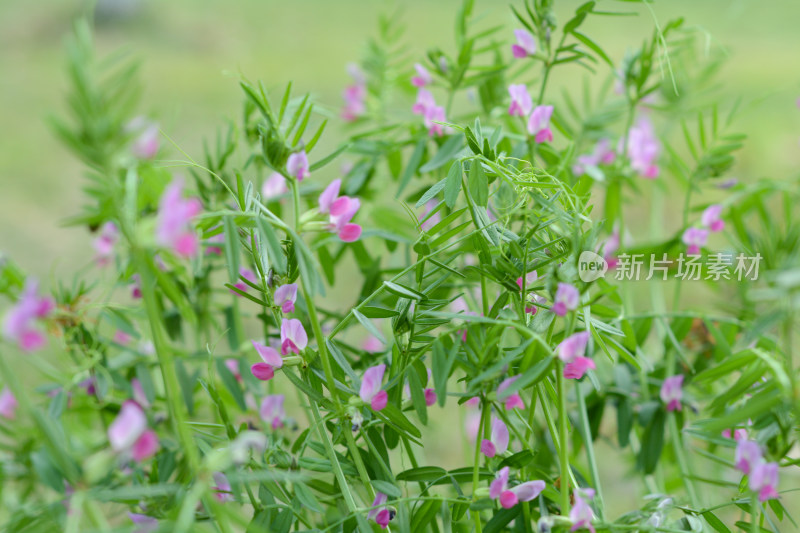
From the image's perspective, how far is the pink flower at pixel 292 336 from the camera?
0.42 meters

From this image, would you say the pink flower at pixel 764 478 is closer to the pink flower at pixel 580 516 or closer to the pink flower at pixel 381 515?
the pink flower at pixel 580 516

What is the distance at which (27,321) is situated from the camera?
0.28 m

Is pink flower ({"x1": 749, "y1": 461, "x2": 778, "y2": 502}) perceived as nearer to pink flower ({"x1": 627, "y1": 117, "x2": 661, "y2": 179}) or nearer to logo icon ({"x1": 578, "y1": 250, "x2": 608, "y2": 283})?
logo icon ({"x1": 578, "y1": 250, "x2": 608, "y2": 283})

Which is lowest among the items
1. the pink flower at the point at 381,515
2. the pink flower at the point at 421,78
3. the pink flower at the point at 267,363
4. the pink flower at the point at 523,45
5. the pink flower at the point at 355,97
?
the pink flower at the point at 381,515

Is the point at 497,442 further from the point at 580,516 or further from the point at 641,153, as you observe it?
the point at 641,153

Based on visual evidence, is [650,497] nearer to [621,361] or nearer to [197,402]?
[621,361]

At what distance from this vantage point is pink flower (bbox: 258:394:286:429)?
537 millimetres

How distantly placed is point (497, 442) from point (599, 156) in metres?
0.36

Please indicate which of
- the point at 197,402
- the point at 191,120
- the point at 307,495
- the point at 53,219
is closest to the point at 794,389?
the point at 307,495

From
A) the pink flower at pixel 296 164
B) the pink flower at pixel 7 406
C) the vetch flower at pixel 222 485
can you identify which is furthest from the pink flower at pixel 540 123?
the pink flower at pixel 7 406

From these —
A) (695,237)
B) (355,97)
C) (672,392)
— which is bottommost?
(672,392)

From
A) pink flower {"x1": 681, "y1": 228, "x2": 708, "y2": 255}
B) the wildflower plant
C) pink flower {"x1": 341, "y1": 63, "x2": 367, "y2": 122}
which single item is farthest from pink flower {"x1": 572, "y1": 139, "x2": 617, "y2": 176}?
pink flower {"x1": 341, "y1": 63, "x2": 367, "y2": 122}

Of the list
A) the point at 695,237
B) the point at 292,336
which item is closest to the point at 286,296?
the point at 292,336

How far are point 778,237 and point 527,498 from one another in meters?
0.22
